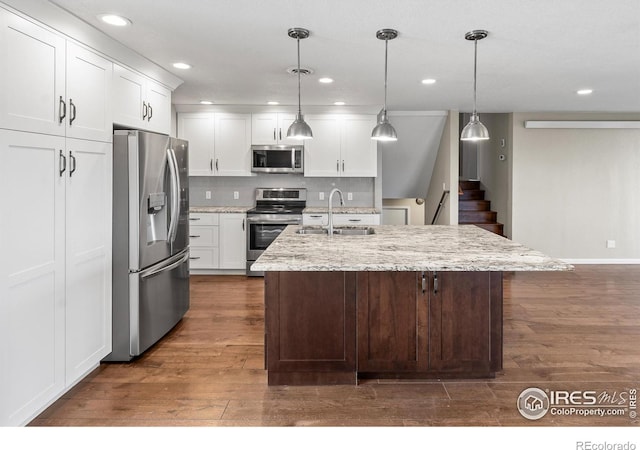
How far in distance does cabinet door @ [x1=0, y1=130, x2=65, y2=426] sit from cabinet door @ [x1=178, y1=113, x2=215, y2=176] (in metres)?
3.76

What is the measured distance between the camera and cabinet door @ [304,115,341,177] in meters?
6.31

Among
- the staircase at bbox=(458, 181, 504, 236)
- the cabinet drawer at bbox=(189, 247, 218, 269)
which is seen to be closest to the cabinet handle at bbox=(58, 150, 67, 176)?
the cabinet drawer at bbox=(189, 247, 218, 269)

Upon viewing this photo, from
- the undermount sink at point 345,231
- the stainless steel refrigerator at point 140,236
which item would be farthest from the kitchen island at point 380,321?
the stainless steel refrigerator at point 140,236

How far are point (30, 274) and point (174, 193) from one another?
1.46 meters

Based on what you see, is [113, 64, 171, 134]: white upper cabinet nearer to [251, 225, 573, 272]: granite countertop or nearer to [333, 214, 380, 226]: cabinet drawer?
[251, 225, 573, 272]: granite countertop

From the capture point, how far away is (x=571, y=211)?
23.1ft

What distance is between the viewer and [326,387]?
9.09 ft

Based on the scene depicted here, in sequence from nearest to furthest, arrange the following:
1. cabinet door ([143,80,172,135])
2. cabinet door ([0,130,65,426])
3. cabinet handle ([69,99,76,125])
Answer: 1. cabinet door ([0,130,65,426])
2. cabinet handle ([69,99,76,125])
3. cabinet door ([143,80,172,135])

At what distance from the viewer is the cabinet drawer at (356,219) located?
240 inches

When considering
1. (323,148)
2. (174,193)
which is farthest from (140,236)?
(323,148)

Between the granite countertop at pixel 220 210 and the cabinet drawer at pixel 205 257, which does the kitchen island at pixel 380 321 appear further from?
the cabinet drawer at pixel 205 257

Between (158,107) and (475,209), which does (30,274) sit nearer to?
(158,107)
